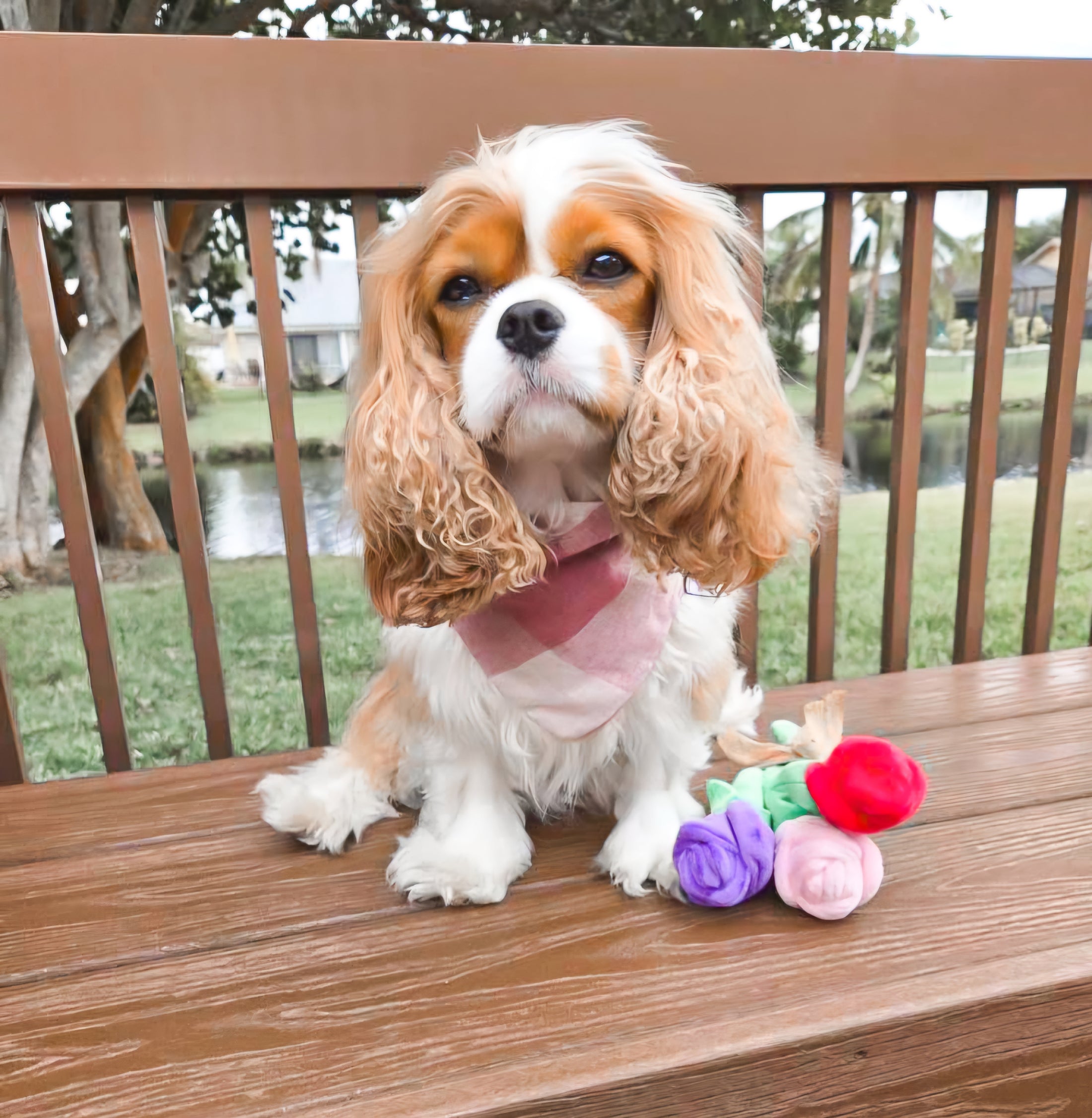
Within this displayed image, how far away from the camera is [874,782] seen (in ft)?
2.92

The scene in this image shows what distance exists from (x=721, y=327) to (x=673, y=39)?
2.31 meters

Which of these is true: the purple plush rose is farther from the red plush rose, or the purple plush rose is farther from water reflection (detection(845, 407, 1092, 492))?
water reflection (detection(845, 407, 1092, 492))

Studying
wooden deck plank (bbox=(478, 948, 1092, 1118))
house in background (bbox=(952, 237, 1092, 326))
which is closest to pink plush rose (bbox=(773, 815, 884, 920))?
wooden deck plank (bbox=(478, 948, 1092, 1118))

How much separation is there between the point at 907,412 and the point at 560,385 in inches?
38.6

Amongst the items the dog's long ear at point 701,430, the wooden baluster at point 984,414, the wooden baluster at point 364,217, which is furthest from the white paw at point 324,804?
the wooden baluster at point 984,414

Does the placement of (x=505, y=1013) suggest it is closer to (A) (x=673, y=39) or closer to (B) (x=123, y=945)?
(B) (x=123, y=945)

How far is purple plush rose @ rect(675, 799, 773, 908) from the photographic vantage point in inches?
37.1

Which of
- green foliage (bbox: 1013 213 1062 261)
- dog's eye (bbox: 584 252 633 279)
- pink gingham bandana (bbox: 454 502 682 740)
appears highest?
dog's eye (bbox: 584 252 633 279)

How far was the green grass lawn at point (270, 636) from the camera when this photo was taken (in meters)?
2.46

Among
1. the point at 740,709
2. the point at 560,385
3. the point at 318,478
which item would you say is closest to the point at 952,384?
the point at 740,709

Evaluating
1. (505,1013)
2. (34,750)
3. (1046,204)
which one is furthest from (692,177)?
(34,750)

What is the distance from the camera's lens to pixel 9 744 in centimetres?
138

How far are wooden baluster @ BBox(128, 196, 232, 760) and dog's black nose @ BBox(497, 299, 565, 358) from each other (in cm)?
72

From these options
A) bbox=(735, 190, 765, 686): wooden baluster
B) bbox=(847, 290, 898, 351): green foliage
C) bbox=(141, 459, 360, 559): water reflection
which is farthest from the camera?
bbox=(847, 290, 898, 351): green foliage
